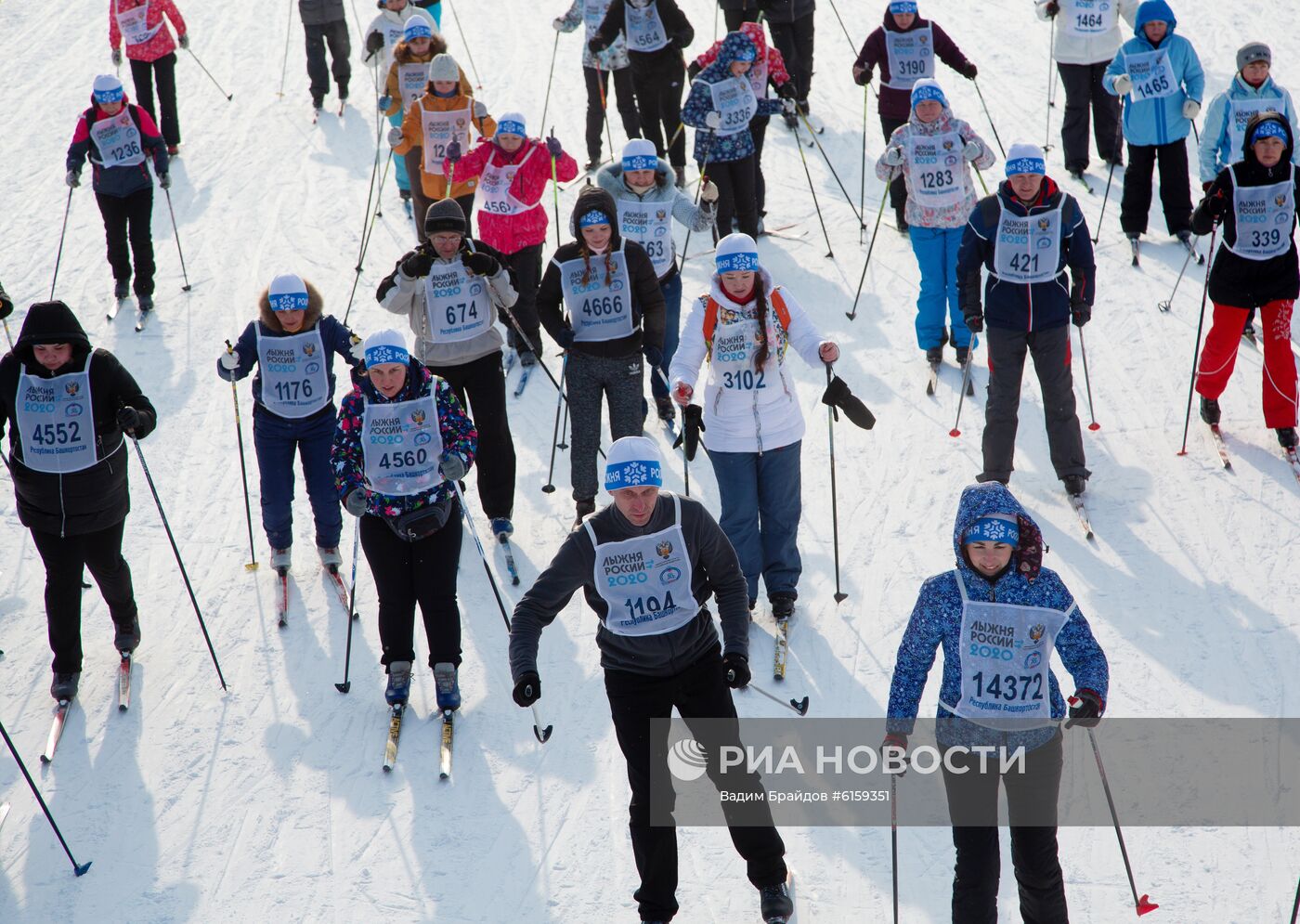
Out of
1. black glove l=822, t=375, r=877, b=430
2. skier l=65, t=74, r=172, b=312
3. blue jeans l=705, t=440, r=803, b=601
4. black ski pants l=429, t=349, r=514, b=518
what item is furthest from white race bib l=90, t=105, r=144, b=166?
black glove l=822, t=375, r=877, b=430

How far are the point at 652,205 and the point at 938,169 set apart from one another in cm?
191

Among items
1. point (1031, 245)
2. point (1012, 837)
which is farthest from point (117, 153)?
point (1012, 837)

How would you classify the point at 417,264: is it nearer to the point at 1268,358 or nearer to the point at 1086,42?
the point at 1268,358

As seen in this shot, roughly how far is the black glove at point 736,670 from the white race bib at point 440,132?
5.98 meters

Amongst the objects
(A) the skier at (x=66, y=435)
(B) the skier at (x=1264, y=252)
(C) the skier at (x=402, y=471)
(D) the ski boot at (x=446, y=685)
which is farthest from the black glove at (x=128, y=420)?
(B) the skier at (x=1264, y=252)

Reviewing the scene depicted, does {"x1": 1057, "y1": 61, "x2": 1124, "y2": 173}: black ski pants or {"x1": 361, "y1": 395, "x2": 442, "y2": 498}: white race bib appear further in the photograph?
{"x1": 1057, "y1": 61, "x2": 1124, "y2": 173}: black ski pants

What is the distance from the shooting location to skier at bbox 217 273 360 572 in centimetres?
737

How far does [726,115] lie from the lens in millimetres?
10484

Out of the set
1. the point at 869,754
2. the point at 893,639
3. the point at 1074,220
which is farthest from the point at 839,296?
the point at 869,754

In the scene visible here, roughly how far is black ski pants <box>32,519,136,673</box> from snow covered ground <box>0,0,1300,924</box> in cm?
28

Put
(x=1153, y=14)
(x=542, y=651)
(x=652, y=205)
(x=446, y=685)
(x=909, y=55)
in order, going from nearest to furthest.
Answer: (x=446, y=685) < (x=542, y=651) < (x=652, y=205) < (x=1153, y=14) < (x=909, y=55)

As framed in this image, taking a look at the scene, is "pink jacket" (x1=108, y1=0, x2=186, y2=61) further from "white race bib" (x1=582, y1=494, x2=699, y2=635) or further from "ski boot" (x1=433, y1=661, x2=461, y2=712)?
"white race bib" (x1=582, y1=494, x2=699, y2=635)

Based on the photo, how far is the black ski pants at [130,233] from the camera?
422 inches

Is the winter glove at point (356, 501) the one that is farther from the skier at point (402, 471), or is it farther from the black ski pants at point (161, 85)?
the black ski pants at point (161, 85)
